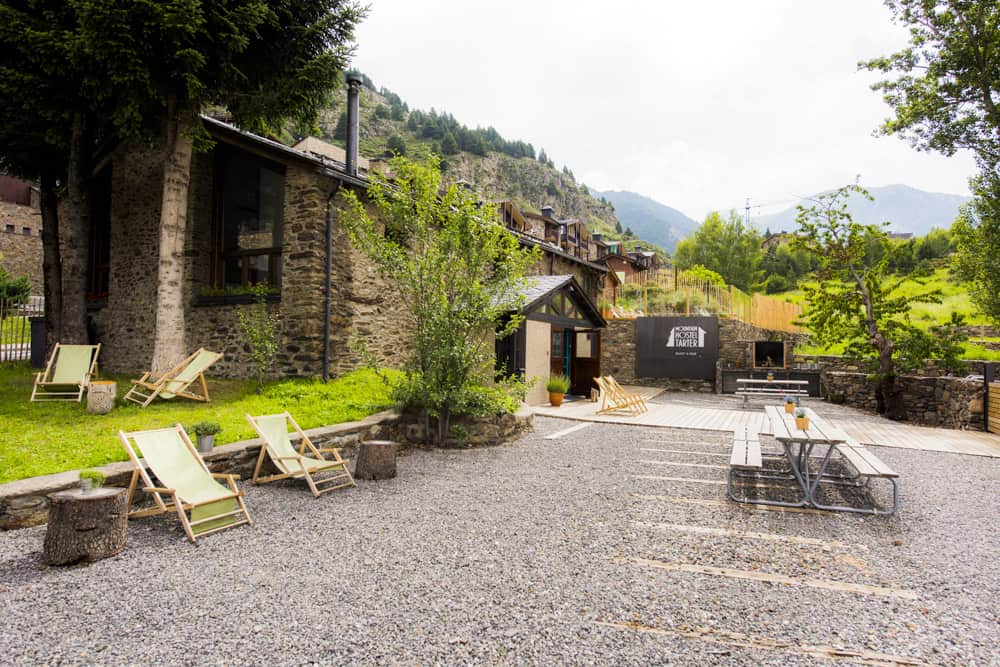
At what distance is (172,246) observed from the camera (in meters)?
8.36

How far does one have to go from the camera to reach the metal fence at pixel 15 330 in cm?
1347

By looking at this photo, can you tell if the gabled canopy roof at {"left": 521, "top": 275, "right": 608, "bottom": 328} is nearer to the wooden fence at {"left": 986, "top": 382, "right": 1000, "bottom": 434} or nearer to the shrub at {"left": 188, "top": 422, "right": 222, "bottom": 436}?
the shrub at {"left": 188, "top": 422, "right": 222, "bottom": 436}

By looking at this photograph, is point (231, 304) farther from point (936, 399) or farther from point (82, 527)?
point (936, 399)

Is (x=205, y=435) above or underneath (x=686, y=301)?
underneath

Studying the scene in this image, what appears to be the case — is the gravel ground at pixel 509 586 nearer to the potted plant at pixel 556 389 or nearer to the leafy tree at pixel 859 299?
the potted plant at pixel 556 389

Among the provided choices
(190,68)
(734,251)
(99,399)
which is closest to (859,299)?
(190,68)

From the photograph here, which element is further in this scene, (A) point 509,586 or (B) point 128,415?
(B) point 128,415

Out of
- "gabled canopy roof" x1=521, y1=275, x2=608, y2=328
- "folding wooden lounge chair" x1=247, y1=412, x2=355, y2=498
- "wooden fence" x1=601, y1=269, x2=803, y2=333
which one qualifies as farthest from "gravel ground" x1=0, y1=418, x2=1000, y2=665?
"wooden fence" x1=601, y1=269, x2=803, y2=333

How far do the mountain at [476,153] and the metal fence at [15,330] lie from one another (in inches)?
2299

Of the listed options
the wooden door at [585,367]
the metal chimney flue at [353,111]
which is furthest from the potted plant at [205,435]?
the wooden door at [585,367]

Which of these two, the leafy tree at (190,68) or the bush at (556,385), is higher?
the leafy tree at (190,68)

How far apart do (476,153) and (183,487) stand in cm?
10004

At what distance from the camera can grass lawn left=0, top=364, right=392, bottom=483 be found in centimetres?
462

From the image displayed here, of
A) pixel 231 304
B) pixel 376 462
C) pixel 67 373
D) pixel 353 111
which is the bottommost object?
pixel 376 462
